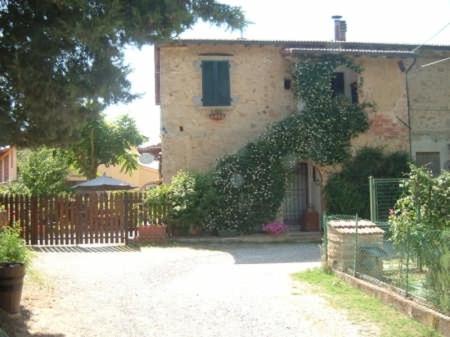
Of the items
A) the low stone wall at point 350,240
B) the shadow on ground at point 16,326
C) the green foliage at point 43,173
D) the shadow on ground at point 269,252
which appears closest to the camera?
the shadow on ground at point 16,326

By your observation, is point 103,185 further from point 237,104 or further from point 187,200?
point 237,104

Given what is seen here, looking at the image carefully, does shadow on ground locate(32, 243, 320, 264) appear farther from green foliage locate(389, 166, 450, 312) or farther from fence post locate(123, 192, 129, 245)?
green foliage locate(389, 166, 450, 312)

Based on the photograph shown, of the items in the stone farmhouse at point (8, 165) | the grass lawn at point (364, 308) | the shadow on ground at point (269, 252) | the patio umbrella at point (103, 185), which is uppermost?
the stone farmhouse at point (8, 165)

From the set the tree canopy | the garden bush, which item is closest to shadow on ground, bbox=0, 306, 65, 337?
the tree canopy

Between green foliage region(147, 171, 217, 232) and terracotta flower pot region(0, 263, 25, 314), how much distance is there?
8911 mm

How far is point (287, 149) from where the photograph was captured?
56.2 feet

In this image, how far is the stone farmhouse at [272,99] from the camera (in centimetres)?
1786

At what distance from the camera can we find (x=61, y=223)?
15.3 meters

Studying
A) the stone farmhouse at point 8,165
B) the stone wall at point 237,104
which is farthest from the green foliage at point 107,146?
the stone wall at point 237,104

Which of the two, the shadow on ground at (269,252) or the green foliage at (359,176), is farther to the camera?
the green foliage at (359,176)

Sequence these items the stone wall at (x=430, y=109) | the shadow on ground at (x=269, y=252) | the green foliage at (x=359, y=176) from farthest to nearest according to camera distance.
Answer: the stone wall at (x=430, y=109) → the green foliage at (x=359, y=176) → the shadow on ground at (x=269, y=252)

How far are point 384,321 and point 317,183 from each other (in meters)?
11.8

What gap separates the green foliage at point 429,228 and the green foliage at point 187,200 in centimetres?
755

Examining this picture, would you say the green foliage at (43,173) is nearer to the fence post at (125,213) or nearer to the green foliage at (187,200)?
the fence post at (125,213)
